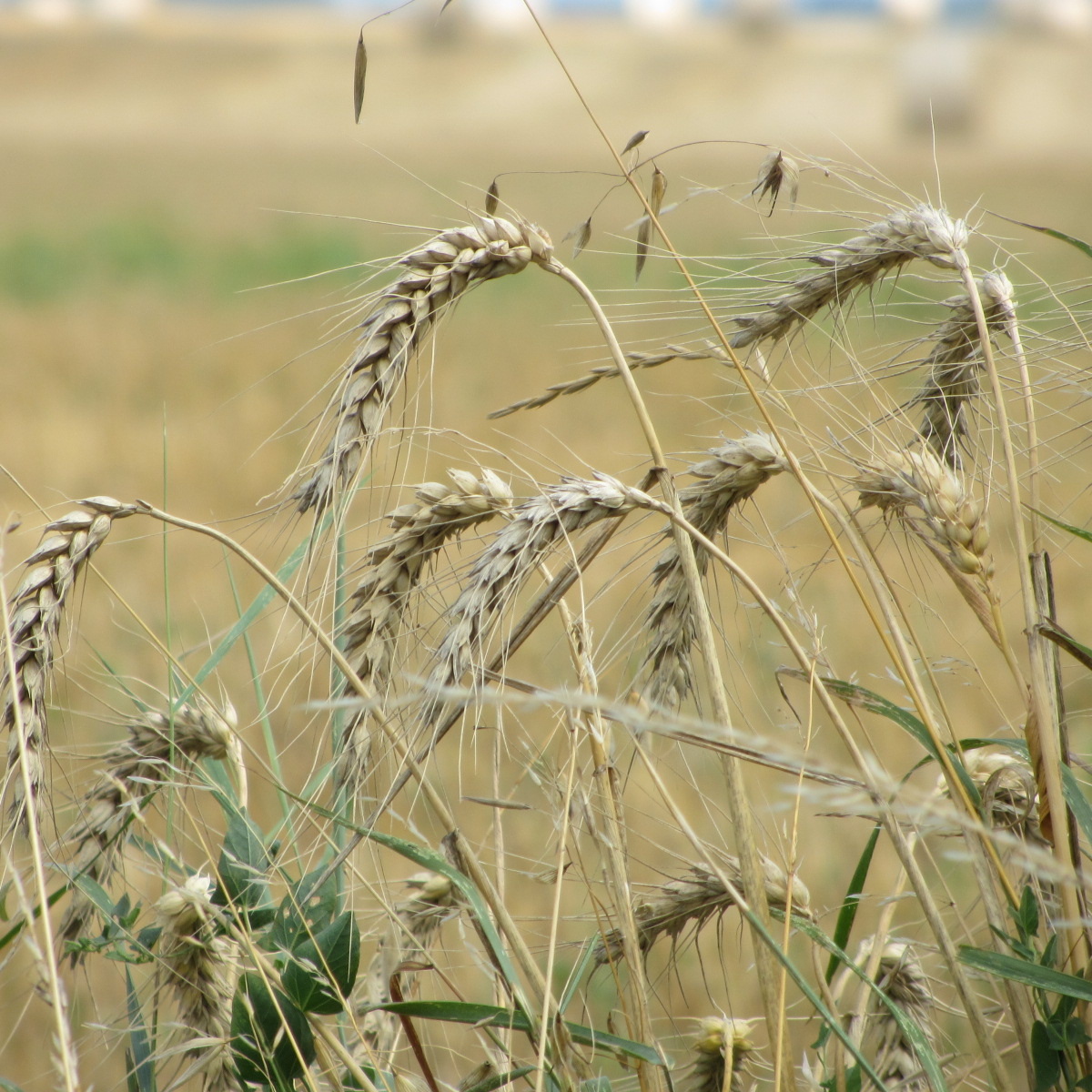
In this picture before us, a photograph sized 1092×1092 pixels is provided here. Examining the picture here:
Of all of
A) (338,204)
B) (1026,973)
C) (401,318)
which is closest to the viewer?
(1026,973)

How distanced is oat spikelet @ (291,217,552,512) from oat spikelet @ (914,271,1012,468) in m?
0.38

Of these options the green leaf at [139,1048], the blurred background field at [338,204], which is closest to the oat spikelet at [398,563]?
the blurred background field at [338,204]

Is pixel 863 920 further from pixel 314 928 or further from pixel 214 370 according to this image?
pixel 214 370

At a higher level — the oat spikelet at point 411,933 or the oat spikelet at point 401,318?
the oat spikelet at point 401,318

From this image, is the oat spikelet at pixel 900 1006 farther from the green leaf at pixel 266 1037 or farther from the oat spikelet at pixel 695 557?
the green leaf at pixel 266 1037

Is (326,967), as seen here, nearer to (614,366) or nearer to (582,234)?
(614,366)

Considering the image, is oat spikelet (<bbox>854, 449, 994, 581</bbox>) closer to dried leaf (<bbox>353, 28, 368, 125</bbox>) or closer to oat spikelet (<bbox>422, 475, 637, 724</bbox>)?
oat spikelet (<bbox>422, 475, 637, 724</bbox>)

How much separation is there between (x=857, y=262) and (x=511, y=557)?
0.44m

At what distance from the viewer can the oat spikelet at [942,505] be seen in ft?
2.40

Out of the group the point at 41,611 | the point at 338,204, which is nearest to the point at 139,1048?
the point at 41,611

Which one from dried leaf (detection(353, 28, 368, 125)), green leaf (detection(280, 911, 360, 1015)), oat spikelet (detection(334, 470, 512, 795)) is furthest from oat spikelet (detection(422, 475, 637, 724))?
dried leaf (detection(353, 28, 368, 125))

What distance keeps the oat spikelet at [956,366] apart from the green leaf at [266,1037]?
674 mm

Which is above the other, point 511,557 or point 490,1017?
point 511,557

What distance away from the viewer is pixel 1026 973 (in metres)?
0.65
